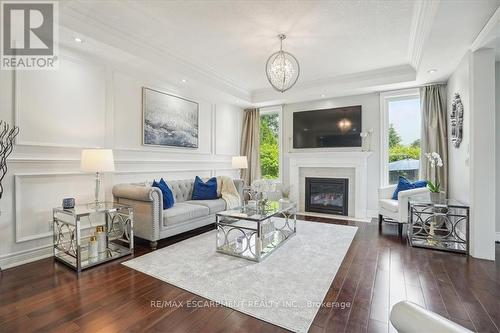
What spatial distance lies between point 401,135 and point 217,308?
478 cm

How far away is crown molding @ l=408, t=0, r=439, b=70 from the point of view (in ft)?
8.13

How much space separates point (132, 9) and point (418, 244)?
4.58m

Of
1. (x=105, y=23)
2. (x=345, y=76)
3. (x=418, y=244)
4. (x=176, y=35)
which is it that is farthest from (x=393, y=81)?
(x=105, y=23)

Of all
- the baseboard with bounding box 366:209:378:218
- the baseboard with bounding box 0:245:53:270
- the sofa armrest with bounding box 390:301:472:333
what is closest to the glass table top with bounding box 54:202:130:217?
the baseboard with bounding box 0:245:53:270

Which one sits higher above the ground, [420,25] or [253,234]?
[420,25]

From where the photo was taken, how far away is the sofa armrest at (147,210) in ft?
10.4

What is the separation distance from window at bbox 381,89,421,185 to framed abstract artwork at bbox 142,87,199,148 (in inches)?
153

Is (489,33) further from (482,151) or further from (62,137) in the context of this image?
(62,137)

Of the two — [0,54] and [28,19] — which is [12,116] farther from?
[28,19]

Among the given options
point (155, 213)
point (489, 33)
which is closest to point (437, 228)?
point (489, 33)

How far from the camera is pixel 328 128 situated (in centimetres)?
550

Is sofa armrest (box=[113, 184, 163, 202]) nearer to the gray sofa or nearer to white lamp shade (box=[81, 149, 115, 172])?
the gray sofa

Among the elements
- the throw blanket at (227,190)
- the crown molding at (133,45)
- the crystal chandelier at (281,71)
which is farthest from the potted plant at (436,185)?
the crown molding at (133,45)

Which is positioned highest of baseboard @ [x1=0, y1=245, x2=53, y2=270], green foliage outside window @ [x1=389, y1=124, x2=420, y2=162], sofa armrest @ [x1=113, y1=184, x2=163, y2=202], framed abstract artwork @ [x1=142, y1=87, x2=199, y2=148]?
framed abstract artwork @ [x1=142, y1=87, x2=199, y2=148]
